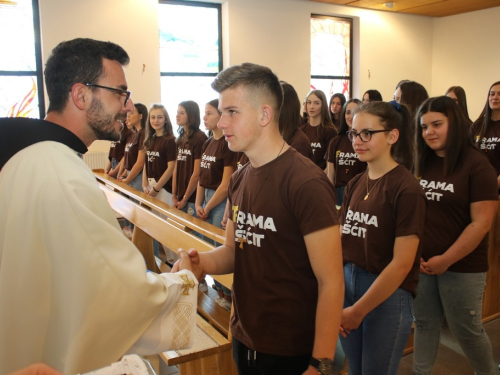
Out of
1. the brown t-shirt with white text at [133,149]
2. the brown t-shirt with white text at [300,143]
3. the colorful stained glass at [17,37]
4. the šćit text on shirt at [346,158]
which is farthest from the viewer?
the colorful stained glass at [17,37]

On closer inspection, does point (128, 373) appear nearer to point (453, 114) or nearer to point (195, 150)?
point (453, 114)

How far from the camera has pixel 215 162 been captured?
166 inches

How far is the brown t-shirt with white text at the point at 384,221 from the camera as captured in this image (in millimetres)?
1804

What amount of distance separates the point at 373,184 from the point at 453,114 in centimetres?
66

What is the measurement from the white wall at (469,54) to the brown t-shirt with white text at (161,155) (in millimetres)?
8315

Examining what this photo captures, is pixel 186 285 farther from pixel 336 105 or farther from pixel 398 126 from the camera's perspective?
pixel 336 105

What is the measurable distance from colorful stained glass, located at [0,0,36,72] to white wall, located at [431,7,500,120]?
9149mm

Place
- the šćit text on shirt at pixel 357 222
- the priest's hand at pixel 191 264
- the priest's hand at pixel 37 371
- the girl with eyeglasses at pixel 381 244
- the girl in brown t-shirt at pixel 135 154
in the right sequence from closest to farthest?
the priest's hand at pixel 37 371, the priest's hand at pixel 191 264, the girl with eyeglasses at pixel 381 244, the šćit text on shirt at pixel 357 222, the girl in brown t-shirt at pixel 135 154

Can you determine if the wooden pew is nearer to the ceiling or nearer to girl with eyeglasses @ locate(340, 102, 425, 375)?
girl with eyeglasses @ locate(340, 102, 425, 375)

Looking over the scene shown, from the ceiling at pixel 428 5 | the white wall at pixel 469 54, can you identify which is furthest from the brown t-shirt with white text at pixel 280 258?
the white wall at pixel 469 54

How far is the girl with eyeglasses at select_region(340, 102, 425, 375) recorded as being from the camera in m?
1.80

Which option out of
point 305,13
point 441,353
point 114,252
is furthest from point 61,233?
point 305,13

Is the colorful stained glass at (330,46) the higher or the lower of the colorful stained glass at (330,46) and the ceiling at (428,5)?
the lower

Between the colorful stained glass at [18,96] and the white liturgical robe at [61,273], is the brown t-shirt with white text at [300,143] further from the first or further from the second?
the colorful stained glass at [18,96]
